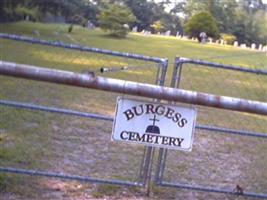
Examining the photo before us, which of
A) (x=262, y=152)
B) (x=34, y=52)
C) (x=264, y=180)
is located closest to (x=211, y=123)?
(x=262, y=152)

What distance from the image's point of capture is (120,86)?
3230mm

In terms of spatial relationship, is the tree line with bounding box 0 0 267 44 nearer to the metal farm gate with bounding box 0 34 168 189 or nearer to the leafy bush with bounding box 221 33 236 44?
the leafy bush with bounding box 221 33 236 44

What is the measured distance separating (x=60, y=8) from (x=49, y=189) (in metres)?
30.6

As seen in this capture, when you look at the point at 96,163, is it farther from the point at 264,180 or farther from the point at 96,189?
the point at 264,180

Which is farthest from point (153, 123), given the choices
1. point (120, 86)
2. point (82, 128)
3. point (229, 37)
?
point (229, 37)

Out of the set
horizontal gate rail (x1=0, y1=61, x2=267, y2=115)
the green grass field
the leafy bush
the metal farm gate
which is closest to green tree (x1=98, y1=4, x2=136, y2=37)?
the green grass field

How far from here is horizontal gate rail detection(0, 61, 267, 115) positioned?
309cm

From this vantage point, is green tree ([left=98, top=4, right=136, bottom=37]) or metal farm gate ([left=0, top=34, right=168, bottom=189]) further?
green tree ([left=98, top=4, right=136, bottom=37])

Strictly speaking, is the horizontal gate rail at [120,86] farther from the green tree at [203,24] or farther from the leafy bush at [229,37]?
the leafy bush at [229,37]

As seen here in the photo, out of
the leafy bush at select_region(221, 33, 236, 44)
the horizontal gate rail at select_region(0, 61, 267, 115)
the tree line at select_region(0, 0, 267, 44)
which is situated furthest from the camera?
the leafy bush at select_region(221, 33, 236, 44)

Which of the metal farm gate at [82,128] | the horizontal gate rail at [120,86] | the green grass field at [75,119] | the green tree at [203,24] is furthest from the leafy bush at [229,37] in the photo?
the horizontal gate rail at [120,86]

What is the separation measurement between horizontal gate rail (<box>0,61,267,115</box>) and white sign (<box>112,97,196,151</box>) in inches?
43.5

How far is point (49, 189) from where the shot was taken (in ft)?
17.0

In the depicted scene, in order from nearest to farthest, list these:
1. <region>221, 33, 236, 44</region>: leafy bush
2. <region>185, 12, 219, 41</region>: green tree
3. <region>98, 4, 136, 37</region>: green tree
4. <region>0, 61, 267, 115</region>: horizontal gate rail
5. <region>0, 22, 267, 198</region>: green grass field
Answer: <region>0, 61, 267, 115</region>: horizontal gate rail
<region>0, 22, 267, 198</region>: green grass field
<region>185, 12, 219, 41</region>: green tree
<region>221, 33, 236, 44</region>: leafy bush
<region>98, 4, 136, 37</region>: green tree
